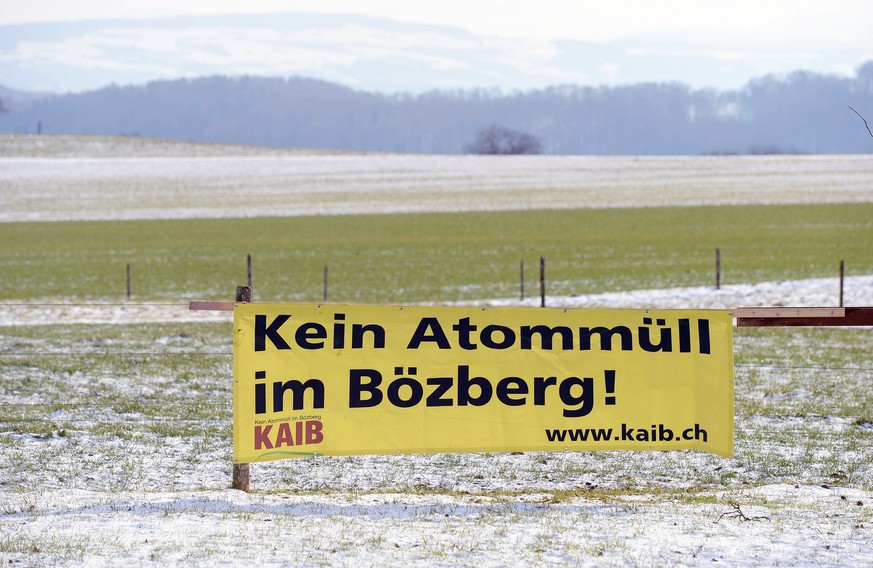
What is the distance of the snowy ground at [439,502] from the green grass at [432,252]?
19415 mm

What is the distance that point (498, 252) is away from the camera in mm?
43281

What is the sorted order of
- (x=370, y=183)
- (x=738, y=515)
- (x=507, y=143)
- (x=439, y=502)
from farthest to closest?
(x=507, y=143), (x=370, y=183), (x=439, y=502), (x=738, y=515)

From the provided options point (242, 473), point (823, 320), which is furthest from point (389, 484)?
point (823, 320)

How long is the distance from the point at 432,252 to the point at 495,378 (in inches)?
1377

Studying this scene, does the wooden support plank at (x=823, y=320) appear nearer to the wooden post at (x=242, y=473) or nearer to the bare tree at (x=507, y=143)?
the wooden post at (x=242, y=473)

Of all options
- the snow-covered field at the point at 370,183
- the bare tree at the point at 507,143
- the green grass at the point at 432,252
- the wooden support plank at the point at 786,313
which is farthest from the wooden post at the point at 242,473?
the bare tree at the point at 507,143

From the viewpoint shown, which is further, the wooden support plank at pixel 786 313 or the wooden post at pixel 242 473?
the wooden support plank at pixel 786 313

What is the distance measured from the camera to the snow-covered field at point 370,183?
227ft

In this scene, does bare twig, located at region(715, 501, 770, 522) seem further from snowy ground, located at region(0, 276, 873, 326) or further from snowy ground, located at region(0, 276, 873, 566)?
snowy ground, located at region(0, 276, 873, 326)

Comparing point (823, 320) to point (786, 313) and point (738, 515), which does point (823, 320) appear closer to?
point (786, 313)

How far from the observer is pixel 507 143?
558 feet

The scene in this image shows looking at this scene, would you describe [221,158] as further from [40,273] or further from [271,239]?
[40,273]

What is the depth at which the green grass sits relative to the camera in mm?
33250

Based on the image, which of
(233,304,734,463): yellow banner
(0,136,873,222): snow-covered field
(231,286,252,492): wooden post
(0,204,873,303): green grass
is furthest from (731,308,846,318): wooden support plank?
(0,136,873,222): snow-covered field
